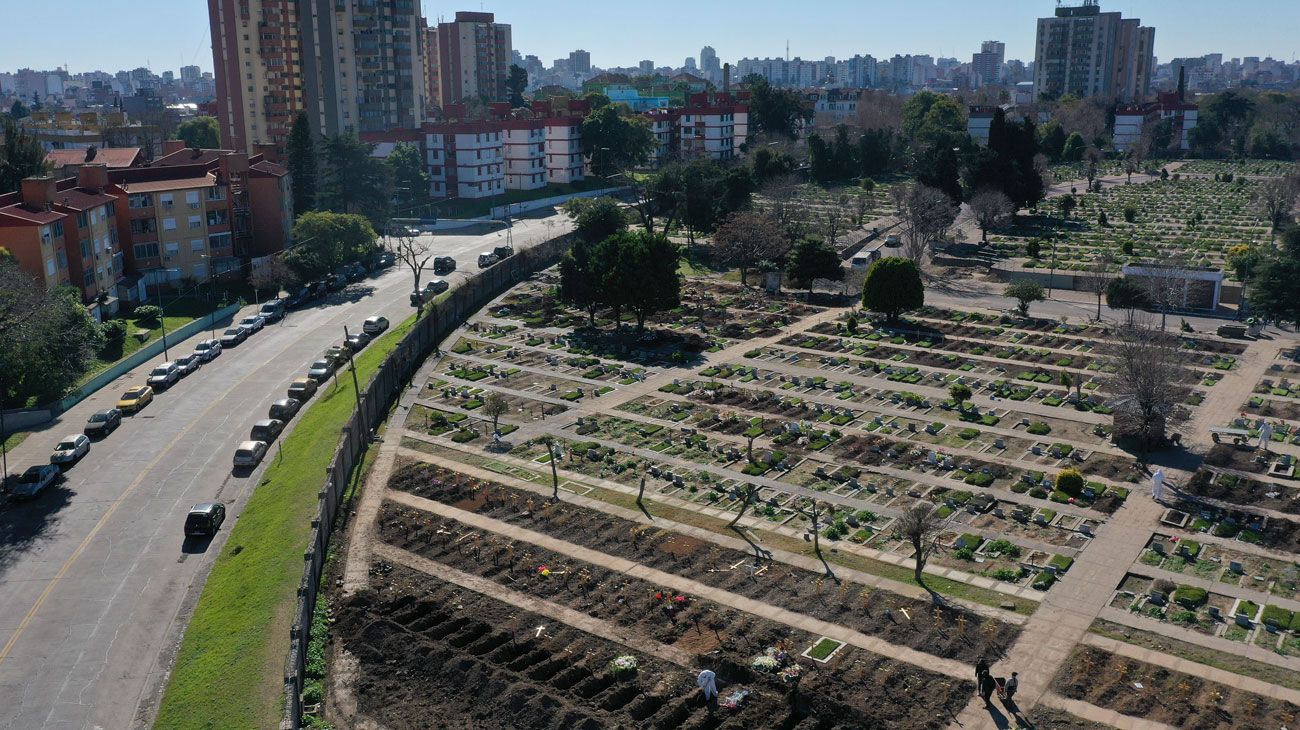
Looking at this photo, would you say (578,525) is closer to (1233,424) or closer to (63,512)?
(63,512)

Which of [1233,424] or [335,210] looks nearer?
[1233,424]

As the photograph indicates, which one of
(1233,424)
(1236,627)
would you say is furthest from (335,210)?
(1236,627)

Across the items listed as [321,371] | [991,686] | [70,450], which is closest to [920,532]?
[991,686]

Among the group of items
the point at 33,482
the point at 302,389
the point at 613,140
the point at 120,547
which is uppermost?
the point at 613,140

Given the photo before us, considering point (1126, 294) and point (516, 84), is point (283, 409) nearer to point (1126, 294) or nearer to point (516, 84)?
point (1126, 294)

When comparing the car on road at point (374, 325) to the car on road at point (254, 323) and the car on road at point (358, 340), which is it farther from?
the car on road at point (254, 323)

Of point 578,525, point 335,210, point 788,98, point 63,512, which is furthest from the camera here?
point 788,98
